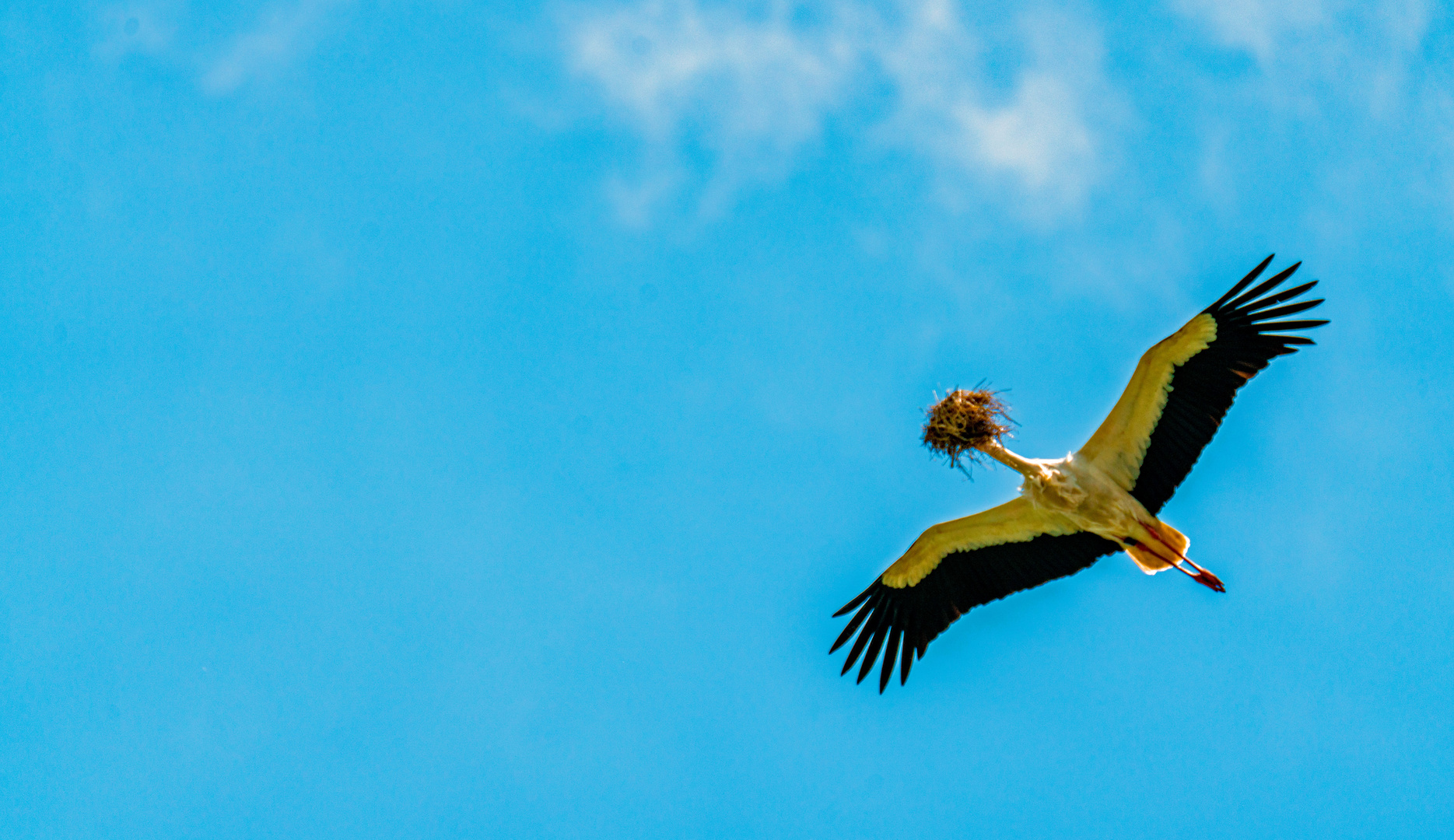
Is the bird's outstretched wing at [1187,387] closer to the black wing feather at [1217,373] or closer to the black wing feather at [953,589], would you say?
the black wing feather at [1217,373]

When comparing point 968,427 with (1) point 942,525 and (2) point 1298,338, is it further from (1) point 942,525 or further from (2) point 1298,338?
(2) point 1298,338

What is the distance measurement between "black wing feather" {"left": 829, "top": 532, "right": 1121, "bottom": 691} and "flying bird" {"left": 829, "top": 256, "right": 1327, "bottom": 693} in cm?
1

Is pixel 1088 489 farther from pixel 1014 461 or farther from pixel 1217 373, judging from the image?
pixel 1217 373

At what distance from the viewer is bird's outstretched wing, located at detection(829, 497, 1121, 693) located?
38.6 ft

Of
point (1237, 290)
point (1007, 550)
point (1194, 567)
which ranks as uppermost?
point (1237, 290)

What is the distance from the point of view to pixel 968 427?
10.5 meters

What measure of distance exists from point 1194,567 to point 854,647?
3984 mm

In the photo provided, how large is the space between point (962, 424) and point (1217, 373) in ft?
9.84

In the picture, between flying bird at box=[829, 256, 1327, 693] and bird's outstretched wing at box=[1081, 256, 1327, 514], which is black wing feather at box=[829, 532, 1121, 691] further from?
bird's outstretched wing at box=[1081, 256, 1327, 514]

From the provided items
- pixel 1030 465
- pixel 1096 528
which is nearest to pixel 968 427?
pixel 1030 465

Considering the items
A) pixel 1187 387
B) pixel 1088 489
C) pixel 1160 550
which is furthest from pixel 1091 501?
pixel 1187 387

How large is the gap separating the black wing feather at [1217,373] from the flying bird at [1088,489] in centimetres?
1

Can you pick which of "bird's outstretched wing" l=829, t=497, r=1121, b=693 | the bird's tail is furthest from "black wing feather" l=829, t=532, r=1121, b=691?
the bird's tail

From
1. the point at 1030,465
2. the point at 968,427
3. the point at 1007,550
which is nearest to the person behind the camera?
the point at 968,427
